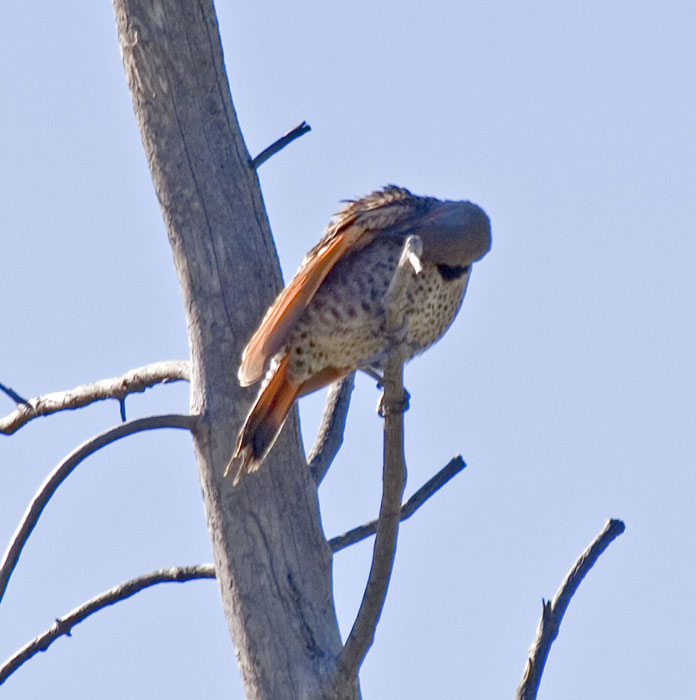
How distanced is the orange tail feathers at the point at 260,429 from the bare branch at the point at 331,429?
23 cm

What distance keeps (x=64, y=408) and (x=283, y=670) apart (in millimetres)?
1241

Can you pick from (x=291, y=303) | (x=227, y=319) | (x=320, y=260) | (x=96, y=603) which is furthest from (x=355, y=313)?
(x=96, y=603)

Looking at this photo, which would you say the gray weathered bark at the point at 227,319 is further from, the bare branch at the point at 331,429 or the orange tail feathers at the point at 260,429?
the bare branch at the point at 331,429

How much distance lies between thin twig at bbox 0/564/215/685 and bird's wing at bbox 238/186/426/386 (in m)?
0.60

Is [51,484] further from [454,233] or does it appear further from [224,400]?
[454,233]

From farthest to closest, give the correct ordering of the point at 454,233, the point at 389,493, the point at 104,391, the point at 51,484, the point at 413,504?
the point at 454,233, the point at 104,391, the point at 413,504, the point at 51,484, the point at 389,493

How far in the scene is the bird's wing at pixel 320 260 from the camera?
159 inches

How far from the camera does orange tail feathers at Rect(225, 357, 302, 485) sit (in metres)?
3.99

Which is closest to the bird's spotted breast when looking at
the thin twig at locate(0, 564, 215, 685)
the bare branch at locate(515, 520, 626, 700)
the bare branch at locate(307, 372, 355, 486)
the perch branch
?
the bare branch at locate(307, 372, 355, 486)

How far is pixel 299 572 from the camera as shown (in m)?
3.93

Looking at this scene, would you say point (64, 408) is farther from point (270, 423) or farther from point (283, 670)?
point (283, 670)

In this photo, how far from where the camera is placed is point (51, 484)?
12.1 feet

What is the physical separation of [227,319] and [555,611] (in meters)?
1.36

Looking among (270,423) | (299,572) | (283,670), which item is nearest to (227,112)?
(270,423)
